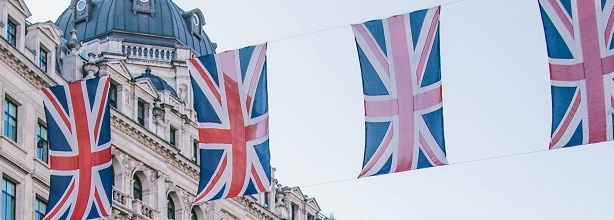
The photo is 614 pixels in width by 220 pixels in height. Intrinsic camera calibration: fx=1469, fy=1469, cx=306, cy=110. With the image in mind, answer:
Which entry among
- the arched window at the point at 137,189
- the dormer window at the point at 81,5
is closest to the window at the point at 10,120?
the arched window at the point at 137,189

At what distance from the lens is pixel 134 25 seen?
8238cm

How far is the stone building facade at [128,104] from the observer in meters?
57.5

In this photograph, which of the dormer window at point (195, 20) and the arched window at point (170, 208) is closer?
the arched window at point (170, 208)

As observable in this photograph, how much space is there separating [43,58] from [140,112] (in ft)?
26.4

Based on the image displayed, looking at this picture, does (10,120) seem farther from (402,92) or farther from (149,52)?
(149,52)

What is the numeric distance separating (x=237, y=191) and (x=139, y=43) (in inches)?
1301

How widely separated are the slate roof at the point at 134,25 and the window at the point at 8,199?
986 inches

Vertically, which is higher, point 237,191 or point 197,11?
point 197,11

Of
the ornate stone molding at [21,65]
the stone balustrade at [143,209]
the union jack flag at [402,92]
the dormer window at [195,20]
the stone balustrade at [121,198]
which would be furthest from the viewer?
the dormer window at [195,20]

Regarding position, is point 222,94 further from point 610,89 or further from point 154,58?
point 154,58

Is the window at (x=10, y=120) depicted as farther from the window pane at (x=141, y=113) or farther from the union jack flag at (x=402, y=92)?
the union jack flag at (x=402, y=92)

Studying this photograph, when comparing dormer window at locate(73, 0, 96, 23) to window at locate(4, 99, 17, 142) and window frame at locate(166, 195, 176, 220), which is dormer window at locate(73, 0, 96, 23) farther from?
window at locate(4, 99, 17, 142)

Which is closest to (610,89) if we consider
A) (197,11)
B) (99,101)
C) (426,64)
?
(426,64)

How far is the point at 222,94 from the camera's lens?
1941 inches
